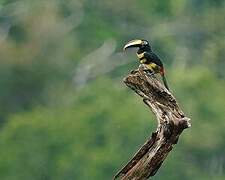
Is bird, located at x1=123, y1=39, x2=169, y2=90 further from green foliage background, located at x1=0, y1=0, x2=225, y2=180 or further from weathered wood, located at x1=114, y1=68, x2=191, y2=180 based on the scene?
green foliage background, located at x1=0, y1=0, x2=225, y2=180

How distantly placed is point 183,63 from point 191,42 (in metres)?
1.18

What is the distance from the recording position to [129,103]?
95.8 ft

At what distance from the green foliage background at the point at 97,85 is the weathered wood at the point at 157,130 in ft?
58.7

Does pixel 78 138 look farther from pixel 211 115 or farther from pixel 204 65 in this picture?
pixel 204 65

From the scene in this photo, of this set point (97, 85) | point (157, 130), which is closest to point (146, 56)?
point (157, 130)

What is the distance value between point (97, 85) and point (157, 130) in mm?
24514

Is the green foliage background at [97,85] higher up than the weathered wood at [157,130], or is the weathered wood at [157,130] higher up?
the green foliage background at [97,85]

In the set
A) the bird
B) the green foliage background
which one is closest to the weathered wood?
the bird

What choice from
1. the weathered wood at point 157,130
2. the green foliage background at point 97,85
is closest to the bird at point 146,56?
the weathered wood at point 157,130

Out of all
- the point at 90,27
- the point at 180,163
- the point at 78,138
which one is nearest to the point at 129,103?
the point at 78,138

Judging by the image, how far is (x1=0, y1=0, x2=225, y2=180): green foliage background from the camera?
85.9 ft

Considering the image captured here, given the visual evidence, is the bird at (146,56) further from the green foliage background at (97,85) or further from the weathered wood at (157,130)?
the green foliage background at (97,85)

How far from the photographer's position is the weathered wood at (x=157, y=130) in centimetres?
534

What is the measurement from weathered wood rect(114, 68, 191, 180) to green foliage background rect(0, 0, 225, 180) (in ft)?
58.7
